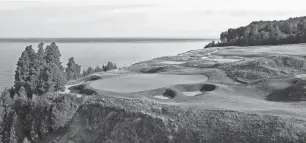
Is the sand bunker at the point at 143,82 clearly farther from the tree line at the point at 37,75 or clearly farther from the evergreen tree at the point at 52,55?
the evergreen tree at the point at 52,55

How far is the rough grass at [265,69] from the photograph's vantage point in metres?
45.9

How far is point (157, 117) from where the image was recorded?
28.1 meters

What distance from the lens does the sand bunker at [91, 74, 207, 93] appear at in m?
42.1

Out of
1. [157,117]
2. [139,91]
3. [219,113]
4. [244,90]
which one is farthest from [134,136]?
[244,90]

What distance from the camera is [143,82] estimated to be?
45594mm

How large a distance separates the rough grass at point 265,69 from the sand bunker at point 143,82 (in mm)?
4811

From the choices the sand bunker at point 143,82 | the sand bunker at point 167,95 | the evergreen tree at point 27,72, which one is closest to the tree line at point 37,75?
the evergreen tree at point 27,72

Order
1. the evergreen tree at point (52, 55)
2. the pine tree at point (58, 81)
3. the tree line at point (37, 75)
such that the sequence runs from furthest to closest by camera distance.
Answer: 1. the evergreen tree at point (52, 55)
2. the tree line at point (37, 75)
3. the pine tree at point (58, 81)

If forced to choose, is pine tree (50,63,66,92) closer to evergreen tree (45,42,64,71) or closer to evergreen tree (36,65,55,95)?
evergreen tree (36,65,55,95)

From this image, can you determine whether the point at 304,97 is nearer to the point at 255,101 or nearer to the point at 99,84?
the point at 255,101

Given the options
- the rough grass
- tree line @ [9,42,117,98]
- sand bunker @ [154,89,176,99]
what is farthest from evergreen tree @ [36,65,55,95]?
the rough grass

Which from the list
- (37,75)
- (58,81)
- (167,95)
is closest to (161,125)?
(167,95)

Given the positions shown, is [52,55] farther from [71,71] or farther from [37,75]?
[71,71]

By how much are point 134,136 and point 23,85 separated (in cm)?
3760
